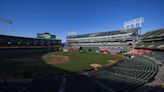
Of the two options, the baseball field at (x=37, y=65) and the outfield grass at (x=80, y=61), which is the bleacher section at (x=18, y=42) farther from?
the outfield grass at (x=80, y=61)

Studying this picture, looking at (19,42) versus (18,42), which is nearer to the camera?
(18,42)

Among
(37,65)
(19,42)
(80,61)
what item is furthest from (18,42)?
(80,61)

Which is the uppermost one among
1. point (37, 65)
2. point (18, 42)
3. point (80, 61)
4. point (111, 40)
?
point (111, 40)

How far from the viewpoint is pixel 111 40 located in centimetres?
8556

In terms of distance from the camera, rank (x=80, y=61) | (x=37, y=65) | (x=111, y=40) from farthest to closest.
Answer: (x=111, y=40), (x=80, y=61), (x=37, y=65)

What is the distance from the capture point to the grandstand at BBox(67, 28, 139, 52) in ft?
242

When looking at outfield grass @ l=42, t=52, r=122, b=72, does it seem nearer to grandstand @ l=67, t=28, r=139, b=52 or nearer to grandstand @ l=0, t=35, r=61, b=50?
grandstand @ l=67, t=28, r=139, b=52

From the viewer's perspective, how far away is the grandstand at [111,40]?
7375 cm

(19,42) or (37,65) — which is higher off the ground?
(19,42)

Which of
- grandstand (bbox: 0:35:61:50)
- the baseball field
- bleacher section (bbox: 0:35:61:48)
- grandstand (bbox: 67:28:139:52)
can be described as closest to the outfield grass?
the baseball field

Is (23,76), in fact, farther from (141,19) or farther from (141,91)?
(141,19)

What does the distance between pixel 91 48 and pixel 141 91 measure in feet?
259

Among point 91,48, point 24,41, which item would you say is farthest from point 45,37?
point 91,48

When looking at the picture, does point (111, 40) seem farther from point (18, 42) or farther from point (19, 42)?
point (18, 42)
